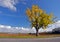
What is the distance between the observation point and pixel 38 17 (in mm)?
52188

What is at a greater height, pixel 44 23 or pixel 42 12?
pixel 42 12

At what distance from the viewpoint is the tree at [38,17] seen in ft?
168

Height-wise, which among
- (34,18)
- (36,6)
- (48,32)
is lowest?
(48,32)

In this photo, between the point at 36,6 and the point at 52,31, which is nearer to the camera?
the point at 36,6

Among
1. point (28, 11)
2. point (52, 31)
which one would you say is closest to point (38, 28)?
point (28, 11)

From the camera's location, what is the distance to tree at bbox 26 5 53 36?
168 feet

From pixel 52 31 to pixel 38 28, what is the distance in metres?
10.6

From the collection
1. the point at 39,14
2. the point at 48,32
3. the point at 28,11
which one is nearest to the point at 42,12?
the point at 39,14

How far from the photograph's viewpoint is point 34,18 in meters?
52.3

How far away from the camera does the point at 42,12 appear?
2046 inches

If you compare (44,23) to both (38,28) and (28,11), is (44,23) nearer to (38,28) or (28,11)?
(38,28)

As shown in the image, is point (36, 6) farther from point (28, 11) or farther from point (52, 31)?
point (52, 31)

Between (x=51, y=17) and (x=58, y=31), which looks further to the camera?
(x=58, y=31)

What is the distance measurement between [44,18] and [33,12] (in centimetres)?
399
